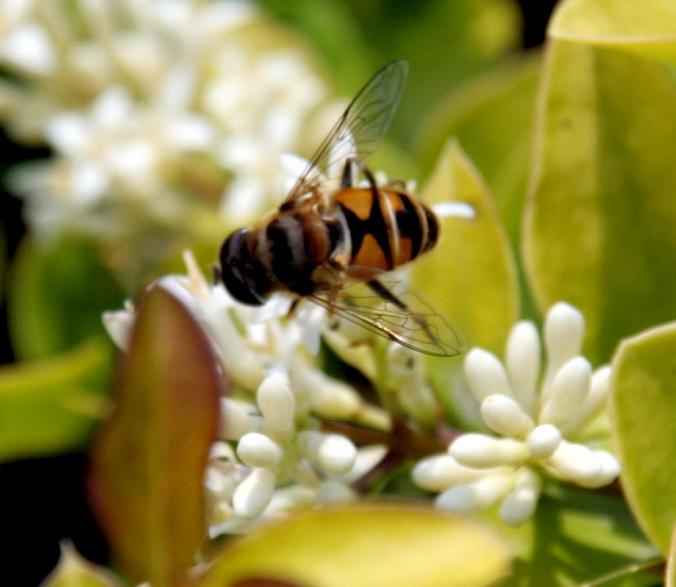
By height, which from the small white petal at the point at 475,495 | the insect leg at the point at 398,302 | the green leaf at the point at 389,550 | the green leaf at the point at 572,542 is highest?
the green leaf at the point at 389,550

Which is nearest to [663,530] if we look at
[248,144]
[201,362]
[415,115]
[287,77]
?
[201,362]

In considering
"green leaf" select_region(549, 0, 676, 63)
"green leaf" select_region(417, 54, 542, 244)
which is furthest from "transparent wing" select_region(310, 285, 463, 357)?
"green leaf" select_region(417, 54, 542, 244)

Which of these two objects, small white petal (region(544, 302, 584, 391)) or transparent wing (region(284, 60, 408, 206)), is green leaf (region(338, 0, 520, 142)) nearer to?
transparent wing (region(284, 60, 408, 206))

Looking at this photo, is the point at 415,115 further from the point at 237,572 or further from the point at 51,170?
the point at 237,572

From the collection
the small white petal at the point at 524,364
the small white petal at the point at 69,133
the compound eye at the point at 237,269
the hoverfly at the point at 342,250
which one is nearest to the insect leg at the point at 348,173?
the hoverfly at the point at 342,250

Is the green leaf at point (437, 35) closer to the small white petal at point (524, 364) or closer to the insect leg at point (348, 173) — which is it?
the insect leg at point (348, 173)

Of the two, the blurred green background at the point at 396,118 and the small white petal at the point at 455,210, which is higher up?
the small white petal at the point at 455,210

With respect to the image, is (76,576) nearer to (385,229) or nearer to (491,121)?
(385,229)
